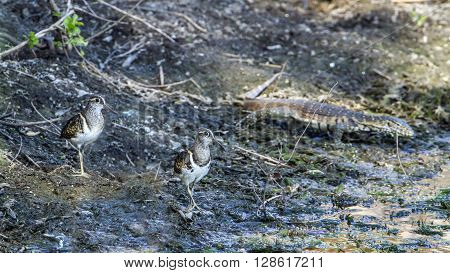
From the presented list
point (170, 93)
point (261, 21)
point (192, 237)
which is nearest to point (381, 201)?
point (192, 237)

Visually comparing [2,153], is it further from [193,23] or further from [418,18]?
[418,18]

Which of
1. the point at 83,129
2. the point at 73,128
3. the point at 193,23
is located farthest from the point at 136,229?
the point at 193,23

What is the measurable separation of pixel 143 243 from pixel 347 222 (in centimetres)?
215

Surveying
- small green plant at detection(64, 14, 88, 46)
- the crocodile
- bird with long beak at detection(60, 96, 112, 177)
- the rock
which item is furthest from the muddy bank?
small green plant at detection(64, 14, 88, 46)

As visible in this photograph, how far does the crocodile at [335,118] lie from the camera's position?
10258 mm

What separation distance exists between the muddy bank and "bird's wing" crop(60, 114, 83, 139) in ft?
1.17

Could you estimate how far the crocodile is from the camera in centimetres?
1026

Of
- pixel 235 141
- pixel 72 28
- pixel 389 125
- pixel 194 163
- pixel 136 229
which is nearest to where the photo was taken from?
pixel 136 229

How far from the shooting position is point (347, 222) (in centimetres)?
816

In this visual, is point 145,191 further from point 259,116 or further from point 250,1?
point 250,1

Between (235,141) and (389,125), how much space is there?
78.3 inches

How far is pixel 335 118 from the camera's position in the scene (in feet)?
34.2

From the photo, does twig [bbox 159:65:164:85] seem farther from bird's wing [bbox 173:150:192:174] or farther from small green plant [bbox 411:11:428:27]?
small green plant [bbox 411:11:428:27]
